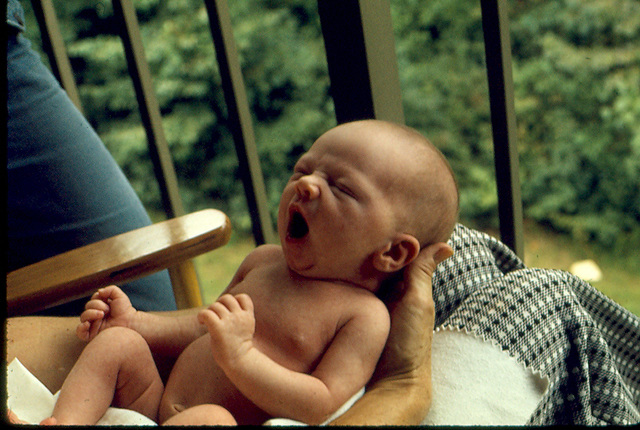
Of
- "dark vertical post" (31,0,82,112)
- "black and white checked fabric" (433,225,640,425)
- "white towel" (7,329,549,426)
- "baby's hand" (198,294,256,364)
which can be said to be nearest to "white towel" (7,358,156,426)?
"white towel" (7,329,549,426)

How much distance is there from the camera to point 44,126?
55.4 inches

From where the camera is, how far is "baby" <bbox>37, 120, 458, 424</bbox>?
32.7 inches

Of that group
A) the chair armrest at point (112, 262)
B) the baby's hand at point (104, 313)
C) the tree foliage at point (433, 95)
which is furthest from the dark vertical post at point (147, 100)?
the tree foliage at point (433, 95)

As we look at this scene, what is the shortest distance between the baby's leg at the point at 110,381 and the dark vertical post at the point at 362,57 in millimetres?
609

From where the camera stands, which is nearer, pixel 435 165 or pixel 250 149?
pixel 435 165

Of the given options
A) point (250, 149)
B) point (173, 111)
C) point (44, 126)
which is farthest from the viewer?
point (173, 111)

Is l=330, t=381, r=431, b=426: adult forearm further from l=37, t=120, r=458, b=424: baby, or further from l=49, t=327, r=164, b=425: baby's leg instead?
l=49, t=327, r=164, b=425: baby's leg

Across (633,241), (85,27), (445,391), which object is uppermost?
(85,27)

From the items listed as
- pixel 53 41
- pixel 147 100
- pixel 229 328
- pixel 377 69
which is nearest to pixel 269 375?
pixel 229 328

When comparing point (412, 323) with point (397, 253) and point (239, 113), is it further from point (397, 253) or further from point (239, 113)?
point (239, 113)

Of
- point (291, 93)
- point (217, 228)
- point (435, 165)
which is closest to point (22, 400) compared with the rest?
point (217, 228)

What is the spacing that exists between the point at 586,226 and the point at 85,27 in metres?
3.47

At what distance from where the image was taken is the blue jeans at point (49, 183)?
1386 millimetres

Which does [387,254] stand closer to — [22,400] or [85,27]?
[22,400]
